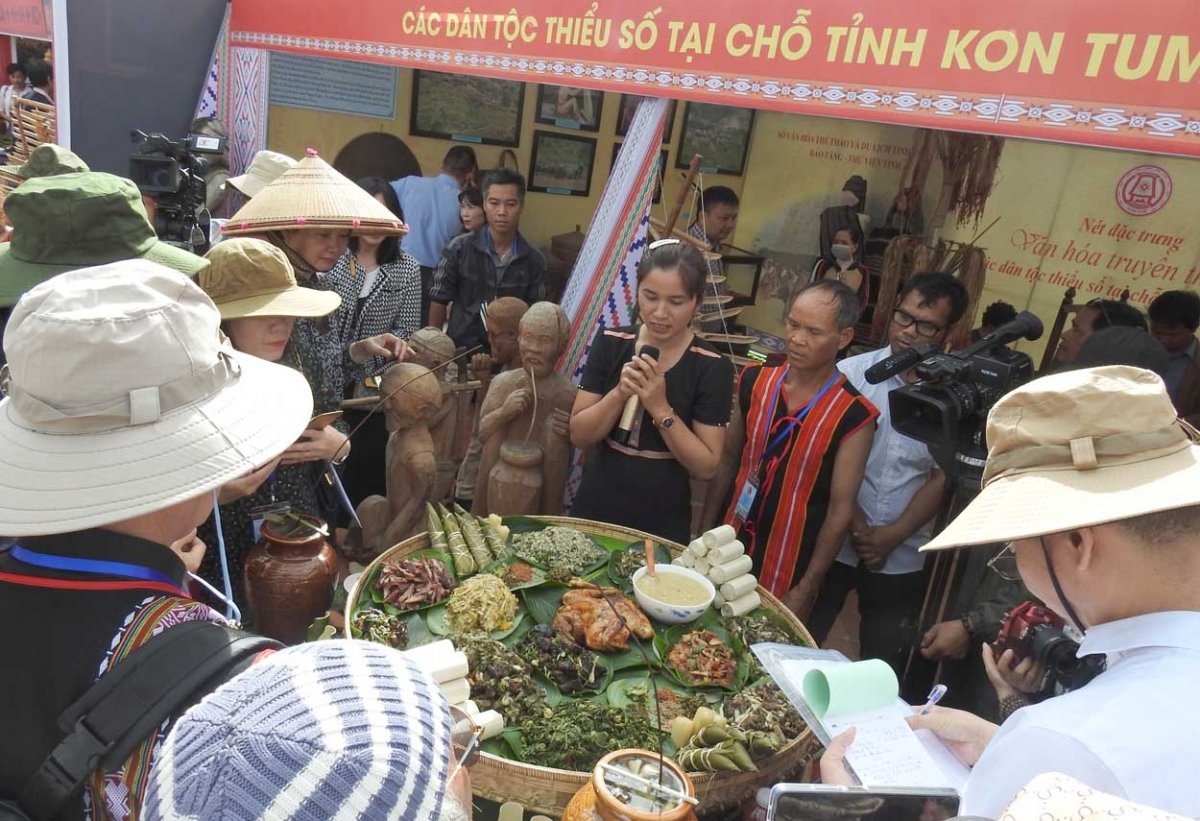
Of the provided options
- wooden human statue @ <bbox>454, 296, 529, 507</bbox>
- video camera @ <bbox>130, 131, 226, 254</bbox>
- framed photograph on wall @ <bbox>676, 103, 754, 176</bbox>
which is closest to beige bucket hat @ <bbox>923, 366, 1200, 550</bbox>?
wooden human statue @ <bbox>454, 296, 529, 507</bbox>

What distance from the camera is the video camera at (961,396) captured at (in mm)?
2389

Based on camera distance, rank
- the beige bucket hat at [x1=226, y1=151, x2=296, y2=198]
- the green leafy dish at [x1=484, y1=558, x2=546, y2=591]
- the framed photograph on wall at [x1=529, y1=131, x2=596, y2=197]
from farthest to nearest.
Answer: the framed photograph on wall at [x1=529, y1=131, x2=596, y2=197]
the beige bucket hat at [x1=226, y1=151, x2=296, y2=198]
the green leafy dish at [x1=484, y1=558, x2=546, y2=591]

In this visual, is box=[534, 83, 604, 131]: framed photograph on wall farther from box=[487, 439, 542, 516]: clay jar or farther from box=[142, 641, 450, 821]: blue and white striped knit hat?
box=[142, 641, 450, 821]: blue and white striped knit hat

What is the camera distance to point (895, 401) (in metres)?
2.54

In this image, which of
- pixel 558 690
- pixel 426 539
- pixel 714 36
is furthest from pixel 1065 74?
pixel 426 539

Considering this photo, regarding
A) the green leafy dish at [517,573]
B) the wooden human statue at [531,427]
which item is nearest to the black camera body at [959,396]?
the green leafy dish at [517,573]

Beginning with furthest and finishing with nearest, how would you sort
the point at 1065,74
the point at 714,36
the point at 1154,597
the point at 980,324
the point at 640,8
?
the point at 980,324 → the point at 640,8 → the point at 714,36 → the point at 1065,74 → the point at 1154,597

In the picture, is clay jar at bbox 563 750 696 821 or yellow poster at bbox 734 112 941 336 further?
yellow poster at bbox 734 112 941 336

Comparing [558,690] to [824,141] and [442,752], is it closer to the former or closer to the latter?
[442,752]

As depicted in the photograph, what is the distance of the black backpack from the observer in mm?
1000

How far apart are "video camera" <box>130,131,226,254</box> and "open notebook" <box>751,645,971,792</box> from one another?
4083 mm

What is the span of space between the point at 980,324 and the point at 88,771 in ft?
20.7

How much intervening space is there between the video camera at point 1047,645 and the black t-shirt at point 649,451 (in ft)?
3.92

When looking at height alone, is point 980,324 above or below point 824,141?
below
